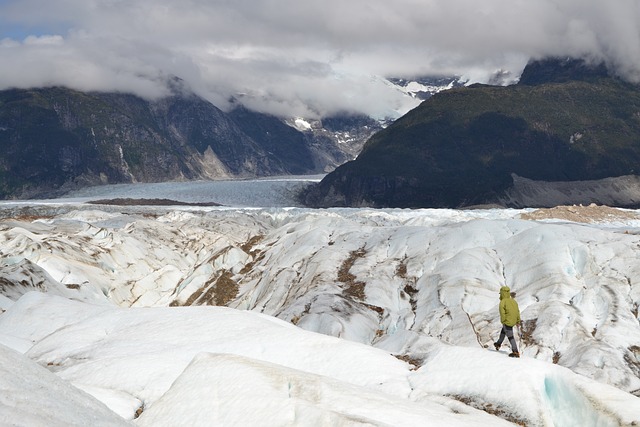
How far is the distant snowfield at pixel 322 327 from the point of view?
61.4 feet

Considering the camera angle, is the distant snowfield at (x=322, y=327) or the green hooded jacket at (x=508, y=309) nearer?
the distant snowfield at (x=322, y=327)

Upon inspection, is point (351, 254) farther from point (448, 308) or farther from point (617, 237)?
point (617, 237)

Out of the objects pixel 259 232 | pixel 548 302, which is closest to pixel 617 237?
pixel 548 302

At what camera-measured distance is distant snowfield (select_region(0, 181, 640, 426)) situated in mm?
18719

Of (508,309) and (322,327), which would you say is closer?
(508,309)

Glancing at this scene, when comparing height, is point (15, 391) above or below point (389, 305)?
above

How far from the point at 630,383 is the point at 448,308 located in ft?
62.9

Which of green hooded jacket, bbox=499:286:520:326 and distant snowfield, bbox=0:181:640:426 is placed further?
green hooded jacket, bbox=499:286:520:326

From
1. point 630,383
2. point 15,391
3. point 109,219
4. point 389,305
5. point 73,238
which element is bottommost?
point 109,219

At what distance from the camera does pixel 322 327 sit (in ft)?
195

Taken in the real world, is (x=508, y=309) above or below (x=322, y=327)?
above

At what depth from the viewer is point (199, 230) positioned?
5709 inches

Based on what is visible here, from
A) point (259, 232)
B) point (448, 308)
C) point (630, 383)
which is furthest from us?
point (259, 232)

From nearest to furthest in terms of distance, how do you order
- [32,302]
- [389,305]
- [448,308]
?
[32,302]
[448,308]
[389,305]
